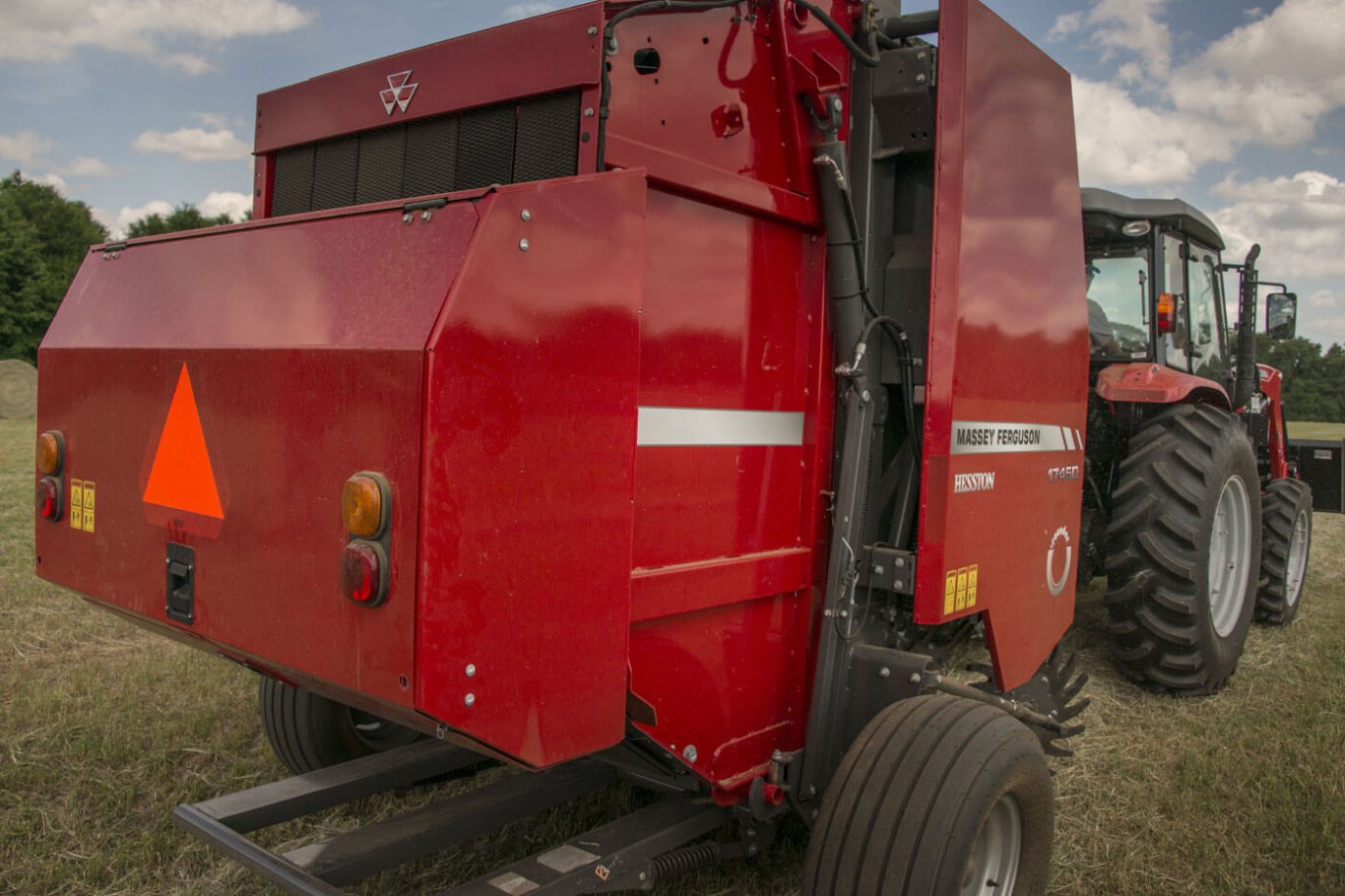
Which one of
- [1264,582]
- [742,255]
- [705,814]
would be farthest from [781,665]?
[1264,582]

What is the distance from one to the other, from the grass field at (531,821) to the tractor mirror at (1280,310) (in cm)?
220

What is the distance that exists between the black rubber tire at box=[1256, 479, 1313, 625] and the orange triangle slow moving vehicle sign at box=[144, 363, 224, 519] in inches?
226

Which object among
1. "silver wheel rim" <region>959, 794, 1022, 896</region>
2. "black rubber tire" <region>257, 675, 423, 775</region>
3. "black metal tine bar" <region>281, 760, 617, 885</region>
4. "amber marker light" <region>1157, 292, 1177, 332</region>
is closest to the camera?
"black metal tine bar" <region>281, 760, 617, 885</region>

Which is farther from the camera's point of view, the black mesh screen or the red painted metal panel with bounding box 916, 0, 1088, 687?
the red painted metal panel with bounding box 916, 0, 1088, 687

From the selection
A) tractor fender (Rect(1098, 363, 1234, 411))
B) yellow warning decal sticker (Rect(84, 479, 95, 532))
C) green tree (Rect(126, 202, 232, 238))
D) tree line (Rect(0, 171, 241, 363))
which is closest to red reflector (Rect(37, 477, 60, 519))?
yellow warning decal sticker (Rect(84, 479, 95, 532))

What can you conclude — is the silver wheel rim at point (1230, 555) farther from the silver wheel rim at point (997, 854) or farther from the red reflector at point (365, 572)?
the red reflector at point (365, 572)

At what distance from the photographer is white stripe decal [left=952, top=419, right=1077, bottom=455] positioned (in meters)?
2.76

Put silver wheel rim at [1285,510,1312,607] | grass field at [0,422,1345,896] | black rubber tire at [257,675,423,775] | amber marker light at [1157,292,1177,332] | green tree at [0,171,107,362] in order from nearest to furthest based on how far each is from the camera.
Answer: grass field at [0,422,1345,896] < black rubber tire at [257,675,423,775] < amber marker light at [1157,292,1177,332] < silver wheel rim at [1285,510,1312,607] < green tree at [0,171,107,362]

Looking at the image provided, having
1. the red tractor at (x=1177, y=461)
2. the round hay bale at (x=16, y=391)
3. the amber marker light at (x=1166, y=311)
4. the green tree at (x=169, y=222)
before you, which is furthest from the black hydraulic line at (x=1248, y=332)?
the green tree at (x=169, y=222)

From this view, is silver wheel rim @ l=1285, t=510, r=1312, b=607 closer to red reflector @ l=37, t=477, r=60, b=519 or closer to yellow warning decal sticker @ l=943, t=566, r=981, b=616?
yellow warning decal sticker @ l=943, t=566, r=981, b=616

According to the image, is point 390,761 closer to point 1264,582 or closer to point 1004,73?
point 1004,73

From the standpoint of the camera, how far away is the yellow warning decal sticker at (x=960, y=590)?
276 centimetres

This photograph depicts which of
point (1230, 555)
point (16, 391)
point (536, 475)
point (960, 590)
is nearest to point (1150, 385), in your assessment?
point (1230, 555)

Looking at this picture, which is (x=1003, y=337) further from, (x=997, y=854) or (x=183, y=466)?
(x=183, y=466)
